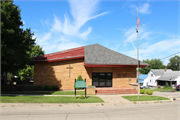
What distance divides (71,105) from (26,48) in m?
Answer: 8.50

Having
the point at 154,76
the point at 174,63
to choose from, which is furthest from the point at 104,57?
the point at 174,63

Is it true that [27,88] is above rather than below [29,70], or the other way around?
below

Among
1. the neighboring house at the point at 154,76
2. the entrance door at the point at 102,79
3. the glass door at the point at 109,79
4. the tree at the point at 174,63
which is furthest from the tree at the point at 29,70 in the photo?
the tree at the point at 174,63

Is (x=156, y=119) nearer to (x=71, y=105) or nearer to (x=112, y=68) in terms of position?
(x=71, y=105)

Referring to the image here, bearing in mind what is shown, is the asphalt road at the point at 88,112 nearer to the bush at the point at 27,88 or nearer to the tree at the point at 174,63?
the bush at the point at 27,88

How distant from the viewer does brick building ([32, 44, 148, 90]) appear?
20031mm

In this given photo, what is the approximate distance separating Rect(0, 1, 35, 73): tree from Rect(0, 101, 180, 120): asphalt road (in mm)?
5790

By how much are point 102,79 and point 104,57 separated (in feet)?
11.1

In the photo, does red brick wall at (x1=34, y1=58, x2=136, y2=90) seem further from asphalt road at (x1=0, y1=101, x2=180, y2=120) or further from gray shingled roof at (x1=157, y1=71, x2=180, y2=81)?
gray shingled roof at (x1=157, y1=71, x2=180, y2=81)

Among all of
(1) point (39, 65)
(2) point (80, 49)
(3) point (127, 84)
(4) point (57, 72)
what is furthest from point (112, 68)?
(1) point (39, 65)

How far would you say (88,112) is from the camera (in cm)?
895

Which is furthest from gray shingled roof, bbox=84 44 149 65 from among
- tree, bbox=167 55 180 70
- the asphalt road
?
tree, bbox=167 55 180 70

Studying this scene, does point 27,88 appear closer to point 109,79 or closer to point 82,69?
point 82,69

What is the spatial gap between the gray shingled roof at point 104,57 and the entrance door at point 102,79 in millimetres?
2164
